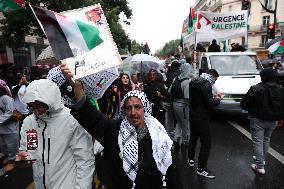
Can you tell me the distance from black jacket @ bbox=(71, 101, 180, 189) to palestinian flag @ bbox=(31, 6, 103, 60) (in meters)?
0.45

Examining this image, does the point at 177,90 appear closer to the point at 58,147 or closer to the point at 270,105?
the point at 270,105

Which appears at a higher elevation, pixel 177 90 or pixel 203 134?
pixel 177 90

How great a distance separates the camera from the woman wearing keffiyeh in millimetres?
2345

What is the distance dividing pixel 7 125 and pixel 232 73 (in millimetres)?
6910

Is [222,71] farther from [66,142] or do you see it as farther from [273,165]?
[66,142]

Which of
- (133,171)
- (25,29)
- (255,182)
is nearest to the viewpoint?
(133,171)

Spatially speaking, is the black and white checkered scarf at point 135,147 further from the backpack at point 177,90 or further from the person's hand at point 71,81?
the backpack at point 177,90

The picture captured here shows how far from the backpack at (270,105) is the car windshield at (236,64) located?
5072mm

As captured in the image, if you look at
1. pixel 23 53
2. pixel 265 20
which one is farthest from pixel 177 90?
pixel 265 20

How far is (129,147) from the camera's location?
7.67ft

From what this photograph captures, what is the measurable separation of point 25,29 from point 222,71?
415 inches

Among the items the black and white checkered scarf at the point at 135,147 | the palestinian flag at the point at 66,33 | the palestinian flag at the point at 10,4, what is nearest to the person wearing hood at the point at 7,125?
the palestinian flag at the point at 10,4

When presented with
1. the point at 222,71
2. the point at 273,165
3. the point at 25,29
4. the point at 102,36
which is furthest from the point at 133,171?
the point at 25,29

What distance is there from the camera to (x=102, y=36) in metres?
2.75
